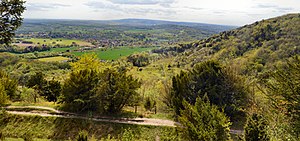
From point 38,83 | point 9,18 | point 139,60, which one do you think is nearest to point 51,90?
point 38,83

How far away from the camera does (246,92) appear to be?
25.5 m

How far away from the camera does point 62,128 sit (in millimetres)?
23703

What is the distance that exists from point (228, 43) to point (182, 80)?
77.1 metres

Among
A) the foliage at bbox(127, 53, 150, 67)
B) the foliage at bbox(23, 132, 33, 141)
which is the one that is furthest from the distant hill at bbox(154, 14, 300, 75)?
the foliage at bbox(23, 132, 33, 141)

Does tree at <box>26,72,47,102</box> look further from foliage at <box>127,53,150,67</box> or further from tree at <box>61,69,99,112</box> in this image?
foliage at <box>127,53,150,67</box>

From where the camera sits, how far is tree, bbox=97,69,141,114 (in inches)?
985

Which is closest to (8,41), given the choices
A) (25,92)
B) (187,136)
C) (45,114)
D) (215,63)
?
(187,136)

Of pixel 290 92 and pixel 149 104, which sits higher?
pixel 290 92

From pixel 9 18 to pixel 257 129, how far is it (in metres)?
15.1

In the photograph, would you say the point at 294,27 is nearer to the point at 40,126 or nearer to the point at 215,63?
the point at 215,63

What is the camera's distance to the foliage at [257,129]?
44.4 ft

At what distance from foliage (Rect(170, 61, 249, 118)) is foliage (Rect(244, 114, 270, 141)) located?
35.3ft

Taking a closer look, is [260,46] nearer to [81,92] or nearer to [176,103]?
[176,103]

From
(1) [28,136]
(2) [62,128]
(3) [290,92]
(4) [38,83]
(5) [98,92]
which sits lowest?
(1) [28,136]
